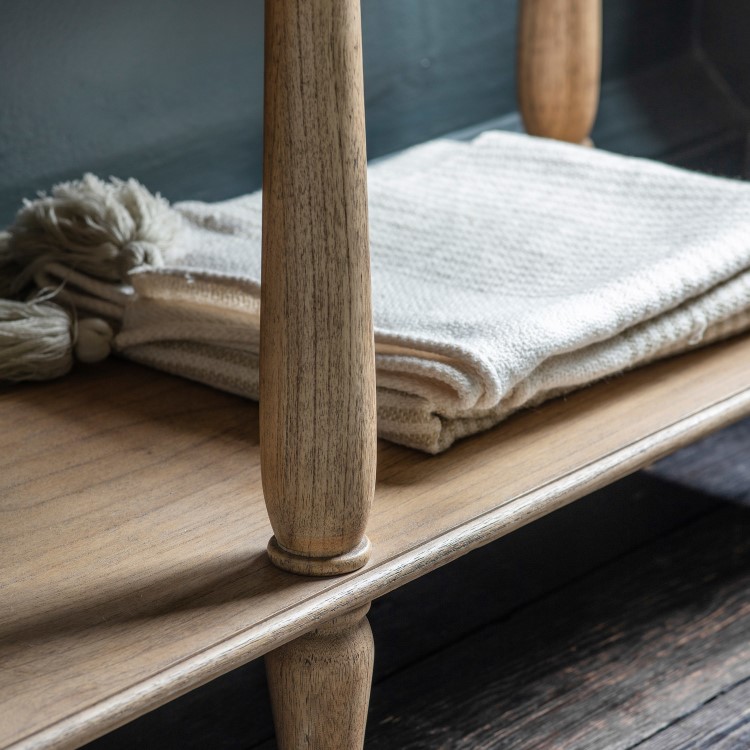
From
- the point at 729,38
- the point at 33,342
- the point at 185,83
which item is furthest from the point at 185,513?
the point at 729,38

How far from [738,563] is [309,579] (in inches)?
18.1

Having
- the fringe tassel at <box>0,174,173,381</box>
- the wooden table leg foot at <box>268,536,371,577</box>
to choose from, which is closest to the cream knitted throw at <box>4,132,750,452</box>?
the fringe tassel at <box>0,174,173,381</box>

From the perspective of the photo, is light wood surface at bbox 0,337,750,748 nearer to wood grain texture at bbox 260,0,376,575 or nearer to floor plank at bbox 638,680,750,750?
wood grain texture at bbox 260,0,376,575

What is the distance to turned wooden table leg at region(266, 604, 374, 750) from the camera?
52 cm

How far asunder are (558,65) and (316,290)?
0.67 m

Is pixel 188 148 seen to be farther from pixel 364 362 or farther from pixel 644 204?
pixel 364 362

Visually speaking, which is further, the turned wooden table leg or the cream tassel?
the cream tassel

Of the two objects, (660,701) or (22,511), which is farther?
(660,701)

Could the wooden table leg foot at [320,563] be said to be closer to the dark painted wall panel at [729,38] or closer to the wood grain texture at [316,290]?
the wood grain texture at [316,290]

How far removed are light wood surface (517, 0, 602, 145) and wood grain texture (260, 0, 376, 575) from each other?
63 centimetres

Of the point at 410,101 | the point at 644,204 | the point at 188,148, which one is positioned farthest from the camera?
the point at 410,101

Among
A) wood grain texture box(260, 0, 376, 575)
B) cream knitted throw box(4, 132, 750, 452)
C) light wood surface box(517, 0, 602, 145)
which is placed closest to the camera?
wood grain texture box(260, 0, 376, 575)

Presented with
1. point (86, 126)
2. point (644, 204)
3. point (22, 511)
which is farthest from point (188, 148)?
point (22, 511)

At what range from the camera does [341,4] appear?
43 cm
